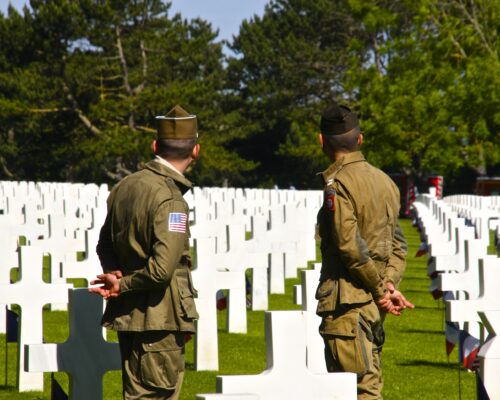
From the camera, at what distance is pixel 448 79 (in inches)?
2192

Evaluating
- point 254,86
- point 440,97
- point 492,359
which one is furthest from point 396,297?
point 254,86

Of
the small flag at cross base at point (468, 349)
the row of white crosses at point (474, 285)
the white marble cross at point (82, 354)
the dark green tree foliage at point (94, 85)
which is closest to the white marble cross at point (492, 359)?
the row of white crosses at point (474, 285)

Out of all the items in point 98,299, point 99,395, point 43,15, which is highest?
point 43,15

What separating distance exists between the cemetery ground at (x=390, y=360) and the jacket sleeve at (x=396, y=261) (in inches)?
59.8

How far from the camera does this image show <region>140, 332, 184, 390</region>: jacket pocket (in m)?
5.63

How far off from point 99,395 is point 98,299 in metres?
0.44

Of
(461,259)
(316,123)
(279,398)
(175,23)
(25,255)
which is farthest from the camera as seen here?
(316,123)

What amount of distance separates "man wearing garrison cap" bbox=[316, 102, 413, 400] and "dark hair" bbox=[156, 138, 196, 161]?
655 mm

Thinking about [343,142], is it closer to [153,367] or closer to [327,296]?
[327,296]

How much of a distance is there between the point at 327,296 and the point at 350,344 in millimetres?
238

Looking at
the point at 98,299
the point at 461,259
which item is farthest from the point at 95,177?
the point at 98,299

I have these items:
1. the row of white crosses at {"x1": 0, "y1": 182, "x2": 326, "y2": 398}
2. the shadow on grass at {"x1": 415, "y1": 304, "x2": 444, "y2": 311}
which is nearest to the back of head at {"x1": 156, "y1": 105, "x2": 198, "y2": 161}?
the row of white crosses at {"x1": 0, "y1": 182, "x2": 326, "y2": 398}

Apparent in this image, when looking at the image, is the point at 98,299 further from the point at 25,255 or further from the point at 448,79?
the point at 448,79

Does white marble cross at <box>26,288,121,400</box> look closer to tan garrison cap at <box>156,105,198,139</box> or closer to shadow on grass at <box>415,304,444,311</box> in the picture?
tan garrison cap at <box>156,105,198,139</box>
